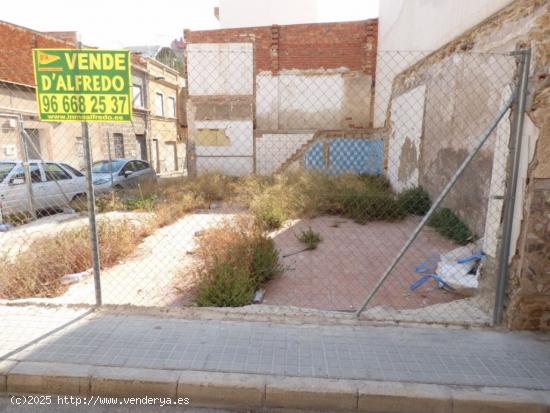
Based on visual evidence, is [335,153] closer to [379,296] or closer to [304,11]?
[379,296]

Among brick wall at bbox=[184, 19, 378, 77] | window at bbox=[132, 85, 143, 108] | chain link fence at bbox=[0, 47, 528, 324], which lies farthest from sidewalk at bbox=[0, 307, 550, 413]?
window at bbox=[132, 85, 143, 108]

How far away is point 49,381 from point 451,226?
20.2 feet

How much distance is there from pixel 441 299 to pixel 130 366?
3.41 m

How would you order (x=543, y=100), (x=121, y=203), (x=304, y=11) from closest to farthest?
(x=543, y=100) < (x=121, y=203) < (x=304, y=11)

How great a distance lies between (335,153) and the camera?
49.6 feet

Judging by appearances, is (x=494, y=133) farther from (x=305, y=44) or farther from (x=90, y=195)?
(x=305, y=44)

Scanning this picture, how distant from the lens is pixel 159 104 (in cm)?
2294

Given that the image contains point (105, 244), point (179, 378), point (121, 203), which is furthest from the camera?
point (121, 203)

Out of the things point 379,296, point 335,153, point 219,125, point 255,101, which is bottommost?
point 379,296

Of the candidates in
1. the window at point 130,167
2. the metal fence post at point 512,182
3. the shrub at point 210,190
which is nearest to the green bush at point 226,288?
the metal fence post at point 512,182

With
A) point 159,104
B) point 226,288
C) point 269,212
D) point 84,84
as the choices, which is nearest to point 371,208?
point 269,212

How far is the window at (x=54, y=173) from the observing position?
8.21 meters

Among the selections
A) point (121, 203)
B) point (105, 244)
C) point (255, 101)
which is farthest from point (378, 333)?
point (255, 101)

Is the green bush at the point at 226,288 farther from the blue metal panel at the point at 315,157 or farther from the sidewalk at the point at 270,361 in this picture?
the blue metal panel at the point at 315,157
